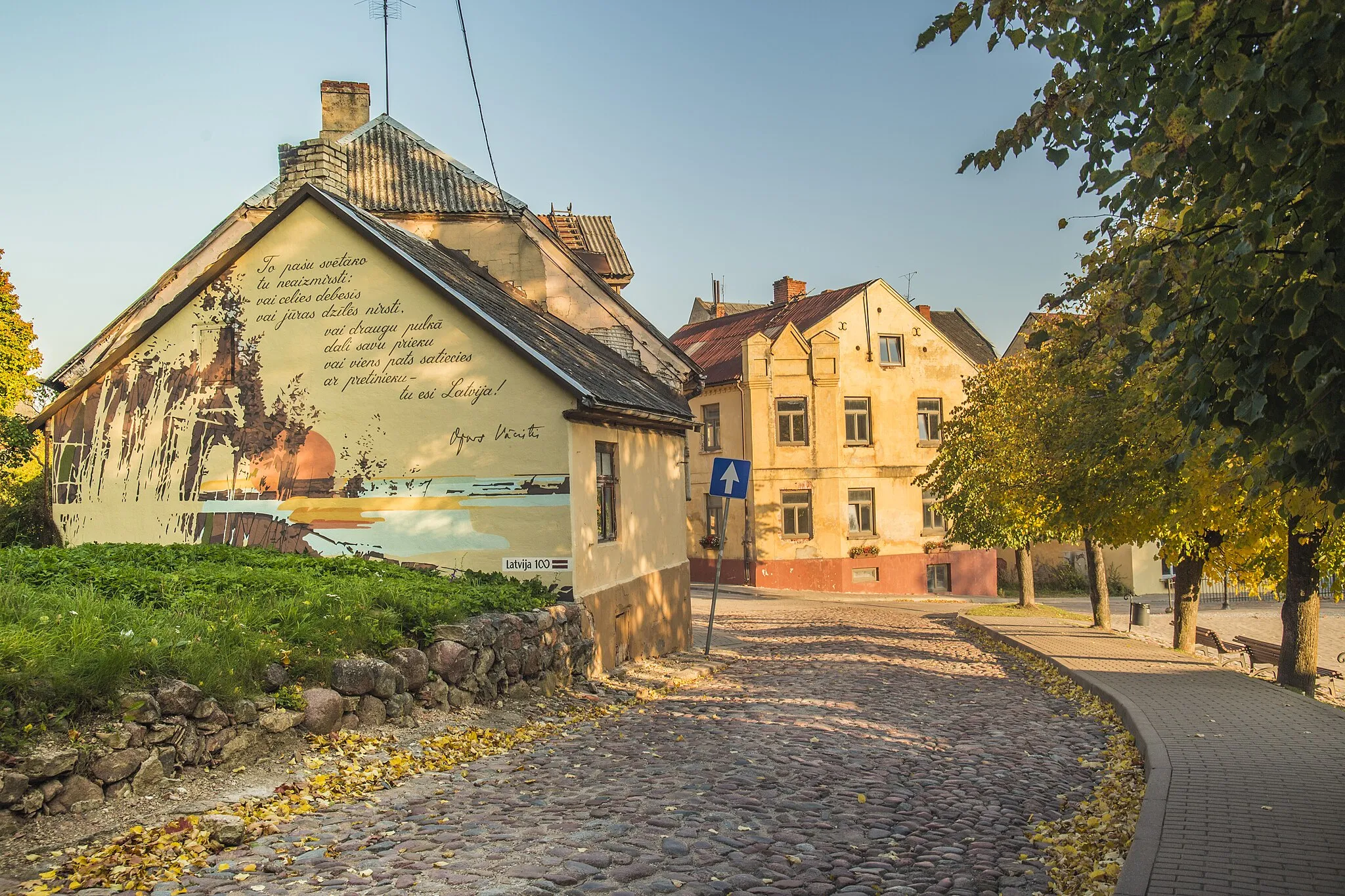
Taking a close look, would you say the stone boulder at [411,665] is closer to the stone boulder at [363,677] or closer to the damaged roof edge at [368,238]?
the stone boulder at [363,677]

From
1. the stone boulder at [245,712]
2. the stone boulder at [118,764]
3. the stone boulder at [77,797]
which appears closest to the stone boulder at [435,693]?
the stone boulder at [245,712]

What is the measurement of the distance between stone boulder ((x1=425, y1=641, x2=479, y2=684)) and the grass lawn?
20510 millimetres

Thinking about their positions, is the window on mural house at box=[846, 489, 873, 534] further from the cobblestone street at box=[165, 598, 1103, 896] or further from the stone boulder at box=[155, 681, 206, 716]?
the stone boulder at box=[155, 681, 206, 716]

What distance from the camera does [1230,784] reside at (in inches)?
337

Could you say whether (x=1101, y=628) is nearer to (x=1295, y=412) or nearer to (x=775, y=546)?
(x=775, y=546)

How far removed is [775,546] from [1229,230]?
35.1 meters

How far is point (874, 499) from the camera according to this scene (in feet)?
136

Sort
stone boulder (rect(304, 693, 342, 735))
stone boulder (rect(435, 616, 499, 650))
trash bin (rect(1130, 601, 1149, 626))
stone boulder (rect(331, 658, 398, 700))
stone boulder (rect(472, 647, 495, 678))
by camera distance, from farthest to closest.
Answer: trash bin (rect(1130, 601, 1149, 626)) → stone boulder (rect(472, 647, 495, 678)) → stone boulder (rect(435, 616, 499, 650)) → stone boulder (rect(331, 658, 398, 700)) → stone boulder (rect(304, 693, 342, 735))

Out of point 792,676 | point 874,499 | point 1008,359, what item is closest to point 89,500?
point 792,676

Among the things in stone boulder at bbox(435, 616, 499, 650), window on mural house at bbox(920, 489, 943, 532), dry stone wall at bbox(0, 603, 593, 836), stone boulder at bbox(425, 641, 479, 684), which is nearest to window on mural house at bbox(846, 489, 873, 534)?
window on mural house at bbox(920, 489, 943, 532)

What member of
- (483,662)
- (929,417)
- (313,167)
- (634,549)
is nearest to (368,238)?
(313,167)

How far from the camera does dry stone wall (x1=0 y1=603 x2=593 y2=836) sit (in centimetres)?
643

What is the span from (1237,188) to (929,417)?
38484 millimetres
